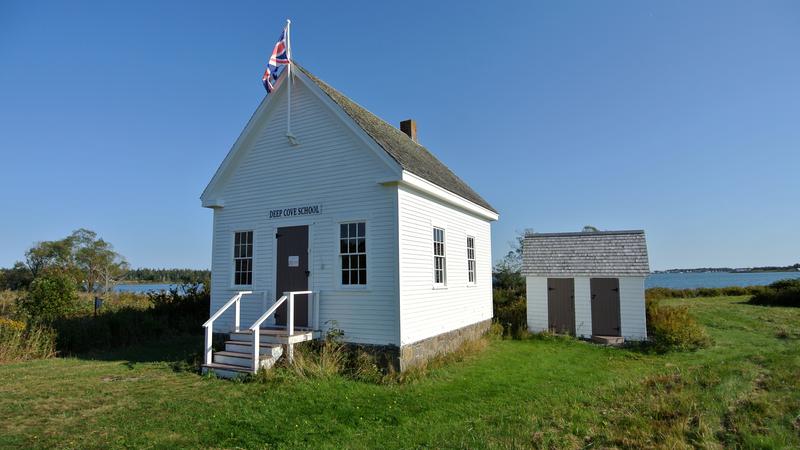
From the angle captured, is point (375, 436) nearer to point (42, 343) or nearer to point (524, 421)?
point (524, 421)

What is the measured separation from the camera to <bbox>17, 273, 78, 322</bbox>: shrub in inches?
619

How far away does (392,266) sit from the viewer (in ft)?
34.4

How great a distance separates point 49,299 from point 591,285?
19.9 meters

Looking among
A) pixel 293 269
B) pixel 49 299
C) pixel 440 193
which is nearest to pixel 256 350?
pixel 293 269

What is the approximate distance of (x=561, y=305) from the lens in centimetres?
1664

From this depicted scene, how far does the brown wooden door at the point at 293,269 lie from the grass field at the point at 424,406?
2.60 metres

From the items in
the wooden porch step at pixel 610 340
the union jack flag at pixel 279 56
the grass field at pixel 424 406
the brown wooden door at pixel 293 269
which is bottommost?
the wooden porch step at pixel 610 340

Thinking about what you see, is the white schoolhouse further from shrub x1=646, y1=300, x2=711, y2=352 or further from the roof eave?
shrub x1=646, y1=300, x2=711, y2=352

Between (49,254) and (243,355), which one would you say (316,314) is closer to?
(243,355)

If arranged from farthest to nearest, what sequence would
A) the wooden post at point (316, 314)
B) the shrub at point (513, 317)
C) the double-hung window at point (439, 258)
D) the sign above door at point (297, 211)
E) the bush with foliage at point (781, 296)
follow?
the bush with foliage at point (781, 296) → the shrub at point (513, 317) → the double-hung window at point (439, 258) → the sign above door at point (297, 211) → the wooden post at point (316, 314)

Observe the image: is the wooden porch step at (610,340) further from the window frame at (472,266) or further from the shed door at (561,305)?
the window frame at (472,266)

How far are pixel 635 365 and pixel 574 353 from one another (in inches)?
73.3

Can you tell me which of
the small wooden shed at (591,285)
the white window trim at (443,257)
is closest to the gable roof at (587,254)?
the small wooden shed at (591,285)

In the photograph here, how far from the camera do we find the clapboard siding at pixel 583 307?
632 inches
